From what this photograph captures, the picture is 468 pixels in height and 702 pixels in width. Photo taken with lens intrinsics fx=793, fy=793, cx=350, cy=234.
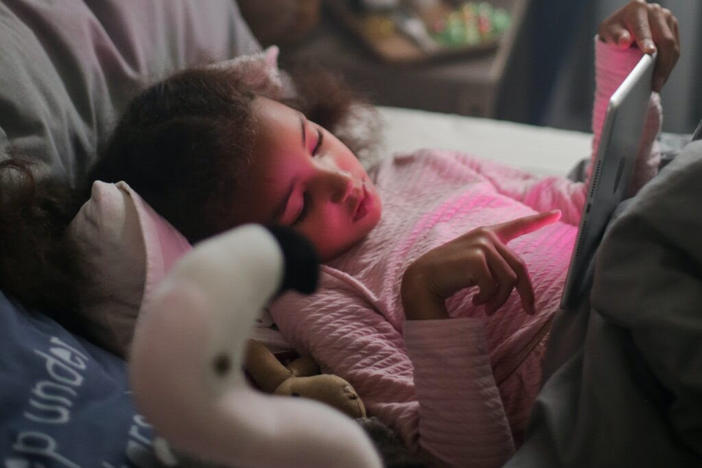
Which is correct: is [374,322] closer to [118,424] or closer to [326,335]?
[326,335]

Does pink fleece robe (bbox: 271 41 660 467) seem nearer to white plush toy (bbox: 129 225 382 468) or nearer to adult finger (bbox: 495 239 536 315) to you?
adult finger (bbox: 495 239 536 315)

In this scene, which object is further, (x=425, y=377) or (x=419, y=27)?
(x=419, y=27)

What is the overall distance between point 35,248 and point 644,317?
0.57 m

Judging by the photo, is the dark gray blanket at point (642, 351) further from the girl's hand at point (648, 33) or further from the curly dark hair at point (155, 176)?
the curly dark hair at point (155, 176)

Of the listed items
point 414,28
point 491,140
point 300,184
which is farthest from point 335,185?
point 414,28

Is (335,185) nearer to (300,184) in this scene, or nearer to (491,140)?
(300,184)

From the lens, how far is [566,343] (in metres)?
0.76

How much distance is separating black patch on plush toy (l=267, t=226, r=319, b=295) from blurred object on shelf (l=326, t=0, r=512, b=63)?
1375 millimetres

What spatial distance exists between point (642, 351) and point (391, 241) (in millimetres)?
360

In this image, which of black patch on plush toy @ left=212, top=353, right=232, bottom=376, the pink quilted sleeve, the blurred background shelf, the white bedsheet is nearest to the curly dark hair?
the pink quilted sleeve

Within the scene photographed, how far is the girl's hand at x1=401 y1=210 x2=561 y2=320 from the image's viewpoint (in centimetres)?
76

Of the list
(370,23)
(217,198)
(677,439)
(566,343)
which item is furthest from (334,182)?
(370,23)

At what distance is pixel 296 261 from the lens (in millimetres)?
470

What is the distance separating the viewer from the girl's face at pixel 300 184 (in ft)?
2.87
